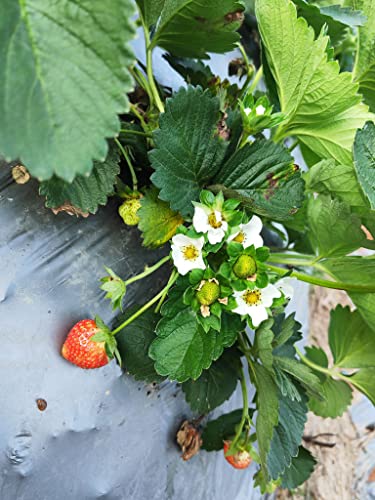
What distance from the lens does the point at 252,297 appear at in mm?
619

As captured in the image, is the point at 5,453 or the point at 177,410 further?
the point at 177,410

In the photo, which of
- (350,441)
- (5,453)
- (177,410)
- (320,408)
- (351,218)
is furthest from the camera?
(350,441)

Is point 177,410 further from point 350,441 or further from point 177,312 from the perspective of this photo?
point 350,441

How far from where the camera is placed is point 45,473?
2.00 ft

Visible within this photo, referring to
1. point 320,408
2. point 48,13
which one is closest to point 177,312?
point 48,13

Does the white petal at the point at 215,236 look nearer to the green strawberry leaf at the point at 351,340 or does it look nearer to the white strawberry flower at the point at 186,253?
the white strawberry flower at the point at 186,253

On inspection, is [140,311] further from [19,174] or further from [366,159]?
[366,159]

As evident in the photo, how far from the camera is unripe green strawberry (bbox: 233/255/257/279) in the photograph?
0.58 m

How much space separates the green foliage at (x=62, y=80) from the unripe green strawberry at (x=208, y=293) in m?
0.24

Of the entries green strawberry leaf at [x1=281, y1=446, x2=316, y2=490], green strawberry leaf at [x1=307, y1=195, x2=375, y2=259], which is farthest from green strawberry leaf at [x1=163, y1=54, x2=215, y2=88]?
green strawberry leaf at [x1=281, y1=446, x2=316, y2=490]

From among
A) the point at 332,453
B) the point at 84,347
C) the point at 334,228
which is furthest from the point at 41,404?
the point at 332,453

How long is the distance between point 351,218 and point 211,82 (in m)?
0.29

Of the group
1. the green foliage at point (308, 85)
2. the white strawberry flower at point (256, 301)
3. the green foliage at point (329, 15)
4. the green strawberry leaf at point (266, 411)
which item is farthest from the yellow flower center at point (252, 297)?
the green foliage at point (329, 15)

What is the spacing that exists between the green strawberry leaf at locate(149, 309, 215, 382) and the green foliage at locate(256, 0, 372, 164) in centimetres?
31
